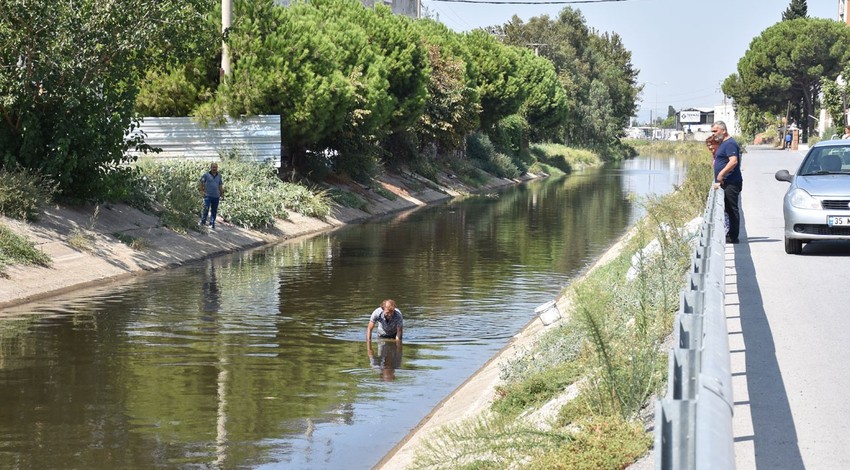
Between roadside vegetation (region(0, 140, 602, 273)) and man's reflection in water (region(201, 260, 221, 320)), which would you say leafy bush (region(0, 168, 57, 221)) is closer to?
roadside vegetation (region(0, 140, 602, 273))

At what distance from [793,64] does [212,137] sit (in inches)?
2986

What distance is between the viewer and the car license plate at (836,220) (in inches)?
703

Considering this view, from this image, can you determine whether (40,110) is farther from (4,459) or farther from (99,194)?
(4,459)

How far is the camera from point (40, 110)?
27.0 meters

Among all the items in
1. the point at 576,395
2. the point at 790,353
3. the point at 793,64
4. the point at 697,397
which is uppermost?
the point at 793,64

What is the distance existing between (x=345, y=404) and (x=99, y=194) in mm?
16009

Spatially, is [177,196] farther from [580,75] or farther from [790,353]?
[580,75]

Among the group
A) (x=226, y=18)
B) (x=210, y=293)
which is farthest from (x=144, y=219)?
(x=226, y=18)

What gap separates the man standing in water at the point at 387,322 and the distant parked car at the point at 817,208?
6183 millimetres

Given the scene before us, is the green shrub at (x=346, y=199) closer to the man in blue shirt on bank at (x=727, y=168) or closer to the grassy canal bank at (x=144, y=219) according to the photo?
the grassy canal bank at (x=144, y=219)

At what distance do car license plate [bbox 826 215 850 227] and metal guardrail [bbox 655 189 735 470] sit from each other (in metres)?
10.8

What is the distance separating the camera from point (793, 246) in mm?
18672

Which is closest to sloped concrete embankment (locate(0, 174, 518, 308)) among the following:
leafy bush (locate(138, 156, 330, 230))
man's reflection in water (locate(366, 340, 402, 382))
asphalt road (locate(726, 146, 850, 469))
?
leafy bush (locate(138, 156, 330, 230))

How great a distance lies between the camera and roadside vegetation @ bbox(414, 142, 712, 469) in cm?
796
